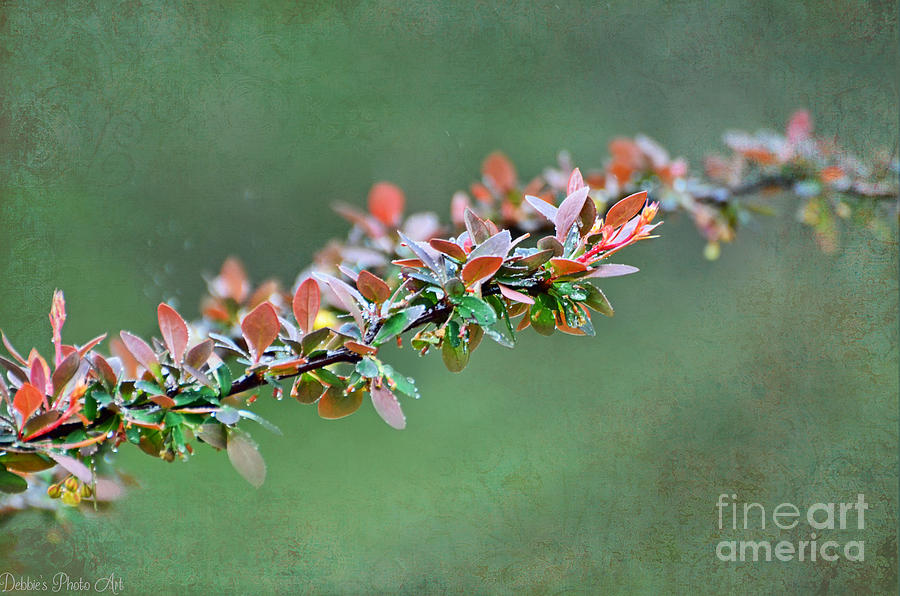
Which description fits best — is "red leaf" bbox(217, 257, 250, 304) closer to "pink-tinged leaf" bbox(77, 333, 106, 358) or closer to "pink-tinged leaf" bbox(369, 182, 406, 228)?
"pink-tinged leaf" bbox(369, 182, 406, 228)

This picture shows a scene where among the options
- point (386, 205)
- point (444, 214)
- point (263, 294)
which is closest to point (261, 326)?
point (263, 294)

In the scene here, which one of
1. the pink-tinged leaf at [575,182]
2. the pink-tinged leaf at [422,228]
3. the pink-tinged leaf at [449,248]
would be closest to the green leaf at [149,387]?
the pink-tinged leaf at [449,248]

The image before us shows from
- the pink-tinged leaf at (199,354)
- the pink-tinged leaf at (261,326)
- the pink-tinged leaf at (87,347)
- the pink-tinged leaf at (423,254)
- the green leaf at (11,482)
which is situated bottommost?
the green leaf at (11,482)

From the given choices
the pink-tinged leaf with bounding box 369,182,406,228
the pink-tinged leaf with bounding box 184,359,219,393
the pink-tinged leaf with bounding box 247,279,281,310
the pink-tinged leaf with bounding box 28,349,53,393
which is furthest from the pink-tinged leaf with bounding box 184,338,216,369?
the pink-tinged leaf with bounding box 369,182,406,228

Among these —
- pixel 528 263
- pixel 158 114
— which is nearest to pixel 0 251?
pixel 158 114

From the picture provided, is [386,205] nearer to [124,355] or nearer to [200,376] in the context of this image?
[124,355]

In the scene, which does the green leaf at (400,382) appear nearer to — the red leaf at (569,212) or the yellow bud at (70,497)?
the red leaf at (569,212)

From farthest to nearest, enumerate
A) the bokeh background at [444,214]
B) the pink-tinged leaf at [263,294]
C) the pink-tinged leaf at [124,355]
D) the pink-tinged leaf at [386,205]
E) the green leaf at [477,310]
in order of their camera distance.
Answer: the bokeh background at [444,214] < the pink-tinged leaf at [386,205] < the pink-tinged leaf at [263,294] < the pink-tinged leaf at [124,355] < the green leaf at [477,310]
